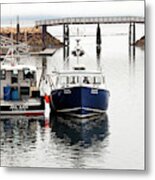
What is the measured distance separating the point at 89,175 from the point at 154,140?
0.31m

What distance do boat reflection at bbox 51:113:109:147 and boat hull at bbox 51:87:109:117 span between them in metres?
0.03

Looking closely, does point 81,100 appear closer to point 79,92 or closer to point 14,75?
point 79,92

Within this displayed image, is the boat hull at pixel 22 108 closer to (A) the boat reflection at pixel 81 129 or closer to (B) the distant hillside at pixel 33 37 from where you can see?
(A) the boat reflection at pixel 81 129

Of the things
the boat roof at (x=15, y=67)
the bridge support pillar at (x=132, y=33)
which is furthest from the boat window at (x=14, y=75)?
the bridge support pillar at (x=132, y=33)

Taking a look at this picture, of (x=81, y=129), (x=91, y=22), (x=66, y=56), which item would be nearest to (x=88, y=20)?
(x=91, y=22)

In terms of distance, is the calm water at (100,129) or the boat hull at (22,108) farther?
the boat hull at (22,108)

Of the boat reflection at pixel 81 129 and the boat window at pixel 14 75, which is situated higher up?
the boat window at pixel 14 75

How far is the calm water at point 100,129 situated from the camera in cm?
239

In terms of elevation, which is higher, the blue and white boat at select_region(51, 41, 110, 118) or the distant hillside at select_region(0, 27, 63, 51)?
the distant hillside at select_region(0, 27, 63, 51)

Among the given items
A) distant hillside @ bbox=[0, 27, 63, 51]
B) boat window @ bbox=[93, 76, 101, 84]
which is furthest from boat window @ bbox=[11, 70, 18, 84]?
boat window @ bbox=[93, 76, 101, 84]

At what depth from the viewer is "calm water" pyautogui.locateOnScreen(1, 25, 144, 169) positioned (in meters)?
2.39

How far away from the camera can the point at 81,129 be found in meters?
2.47

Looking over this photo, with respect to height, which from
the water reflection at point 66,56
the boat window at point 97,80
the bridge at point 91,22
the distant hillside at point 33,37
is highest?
the bridge at point 91,22

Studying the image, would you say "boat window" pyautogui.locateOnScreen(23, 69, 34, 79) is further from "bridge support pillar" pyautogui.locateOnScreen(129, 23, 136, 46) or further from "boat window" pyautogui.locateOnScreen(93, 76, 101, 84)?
"bridge support pillar" pyautogui.locateOnScreen(129, 23, 136, 46)
